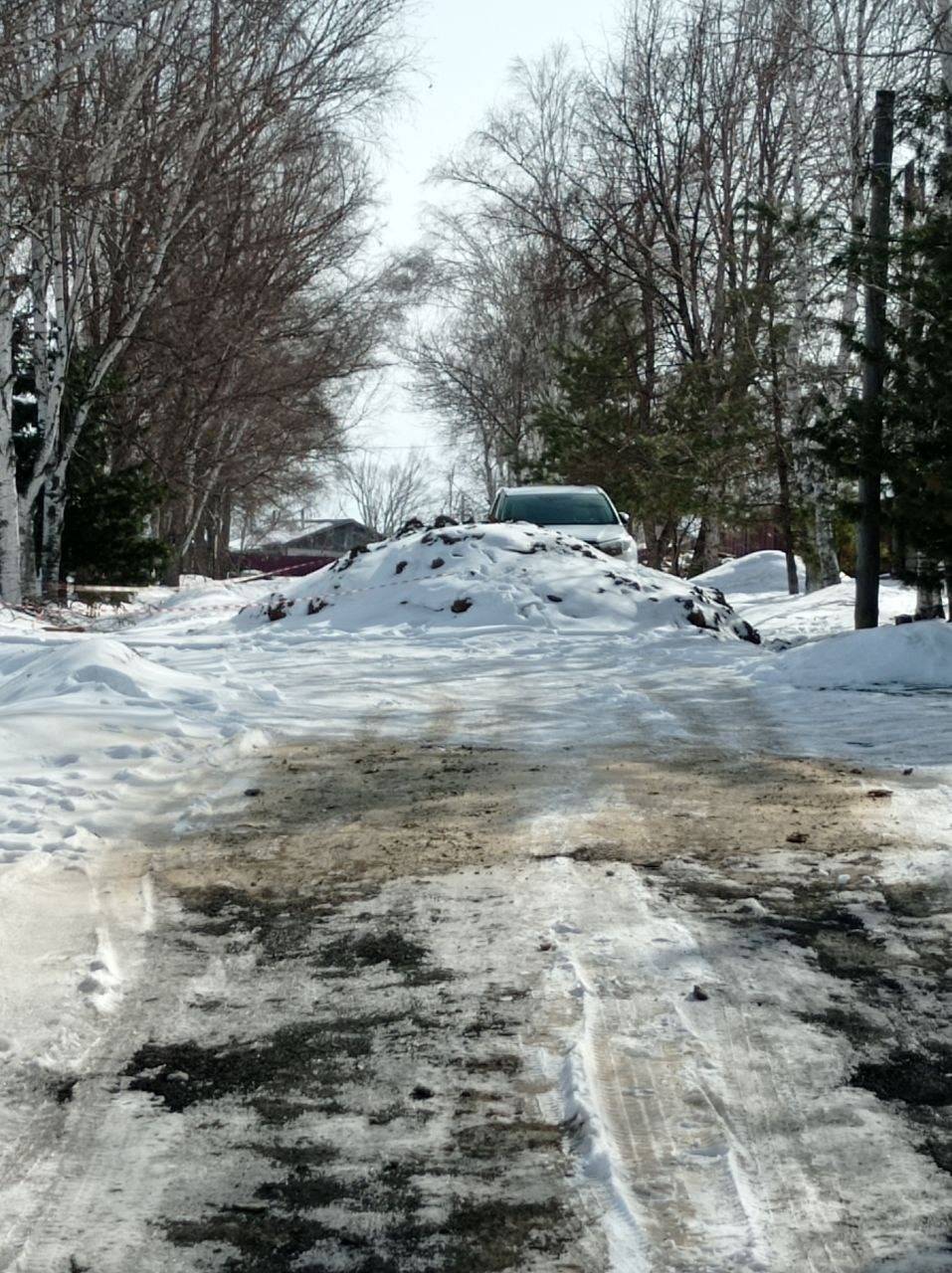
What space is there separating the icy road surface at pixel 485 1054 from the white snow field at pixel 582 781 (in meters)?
0.01

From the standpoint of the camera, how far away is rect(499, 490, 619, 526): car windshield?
1817 cm

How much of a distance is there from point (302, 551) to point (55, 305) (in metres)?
70.1

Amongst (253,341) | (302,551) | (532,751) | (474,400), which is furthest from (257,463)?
(302,551)

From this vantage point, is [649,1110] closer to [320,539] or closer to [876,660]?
[876,660]

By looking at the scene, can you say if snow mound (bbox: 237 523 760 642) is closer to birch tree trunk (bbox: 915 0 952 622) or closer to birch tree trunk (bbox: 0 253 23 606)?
birch tree trunk (bbox: 915 0 952 622)

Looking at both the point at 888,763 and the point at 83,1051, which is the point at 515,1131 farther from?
the point at 888,763

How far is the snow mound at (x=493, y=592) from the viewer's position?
528 inches

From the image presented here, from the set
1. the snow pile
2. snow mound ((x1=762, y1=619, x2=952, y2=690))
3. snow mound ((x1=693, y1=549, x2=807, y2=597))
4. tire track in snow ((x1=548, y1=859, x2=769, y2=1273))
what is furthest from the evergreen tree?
snow mound ((x1=693, y1=549, x2=807, y2=597))

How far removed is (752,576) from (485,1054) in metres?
28.6

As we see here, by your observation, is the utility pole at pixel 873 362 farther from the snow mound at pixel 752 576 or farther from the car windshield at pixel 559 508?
the snow mound at pixel 752 576

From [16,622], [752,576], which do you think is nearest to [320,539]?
[752,576]

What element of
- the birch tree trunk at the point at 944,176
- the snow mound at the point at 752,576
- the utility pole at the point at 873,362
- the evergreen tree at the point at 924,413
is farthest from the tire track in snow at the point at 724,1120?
the snow mound at the point at 752,576

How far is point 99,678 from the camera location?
7.59m

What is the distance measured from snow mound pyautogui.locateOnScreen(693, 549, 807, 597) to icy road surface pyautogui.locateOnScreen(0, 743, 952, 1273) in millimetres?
25197
